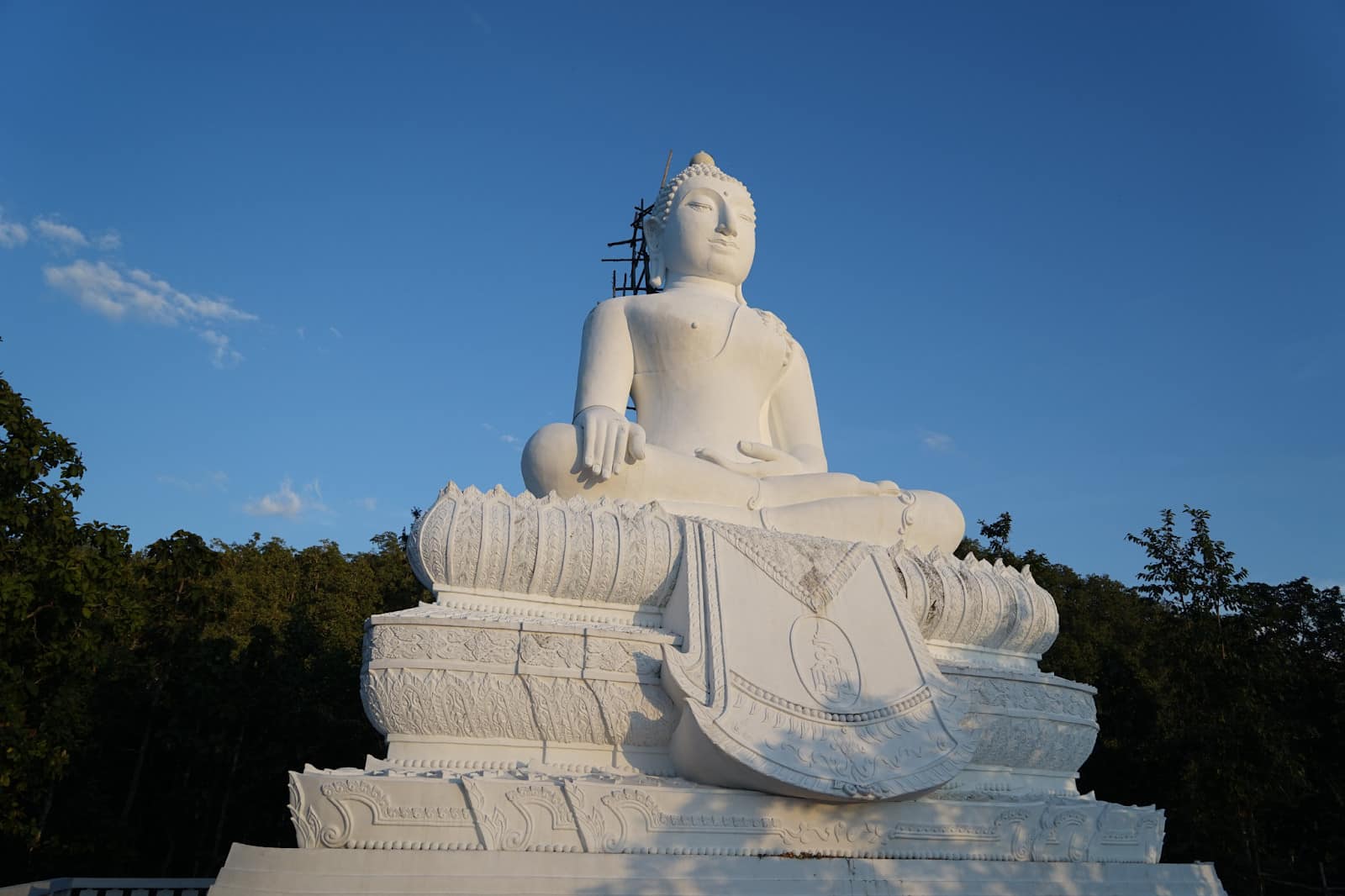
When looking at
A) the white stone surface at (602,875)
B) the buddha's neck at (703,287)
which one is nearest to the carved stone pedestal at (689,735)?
the white stone surface at (602,875)

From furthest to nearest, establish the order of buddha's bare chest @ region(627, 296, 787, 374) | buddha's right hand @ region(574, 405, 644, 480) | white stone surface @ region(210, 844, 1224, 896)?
buddha's bare chest @ region(627, 296, 787, 374)
buddha's right hand @ region(574, 405, 644, 480)
white stone surface @ region(210, 844, 1224, 896)

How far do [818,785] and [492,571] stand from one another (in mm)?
2297

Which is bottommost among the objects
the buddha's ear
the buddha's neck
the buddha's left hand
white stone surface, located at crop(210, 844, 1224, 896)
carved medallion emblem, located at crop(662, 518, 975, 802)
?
white stone surface, located at crop(210, 844, 1224, 896)

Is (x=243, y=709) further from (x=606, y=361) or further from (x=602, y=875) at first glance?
(x=602, y=875)

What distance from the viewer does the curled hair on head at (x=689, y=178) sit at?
9711mm

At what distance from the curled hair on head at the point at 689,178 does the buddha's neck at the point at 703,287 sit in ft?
1.95

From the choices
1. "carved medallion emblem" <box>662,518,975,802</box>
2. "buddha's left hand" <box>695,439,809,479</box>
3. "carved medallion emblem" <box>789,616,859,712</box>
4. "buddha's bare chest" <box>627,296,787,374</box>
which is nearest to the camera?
"carved medallion emblem" <box>662,518,975,802</box>

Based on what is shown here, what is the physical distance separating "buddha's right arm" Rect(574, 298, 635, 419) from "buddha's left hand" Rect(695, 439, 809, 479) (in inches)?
36.1

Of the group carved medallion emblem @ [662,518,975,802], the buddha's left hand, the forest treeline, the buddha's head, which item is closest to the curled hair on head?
the buddha's head

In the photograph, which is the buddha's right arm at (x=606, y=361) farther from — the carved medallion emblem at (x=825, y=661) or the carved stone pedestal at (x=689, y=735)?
the carved medallion emblem at (x=825, y=661)

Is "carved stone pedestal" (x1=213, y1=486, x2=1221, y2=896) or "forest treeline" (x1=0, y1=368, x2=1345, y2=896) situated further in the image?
"forest treeline" (x1=0, y1=368, x2=1345, y2=896)

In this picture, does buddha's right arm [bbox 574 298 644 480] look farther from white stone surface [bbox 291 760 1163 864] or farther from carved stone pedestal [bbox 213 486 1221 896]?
white stone surface [bbox 291 760 1163 864]

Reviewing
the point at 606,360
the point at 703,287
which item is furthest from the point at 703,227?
the point at 606,360

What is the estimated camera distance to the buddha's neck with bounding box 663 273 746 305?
9.46m
